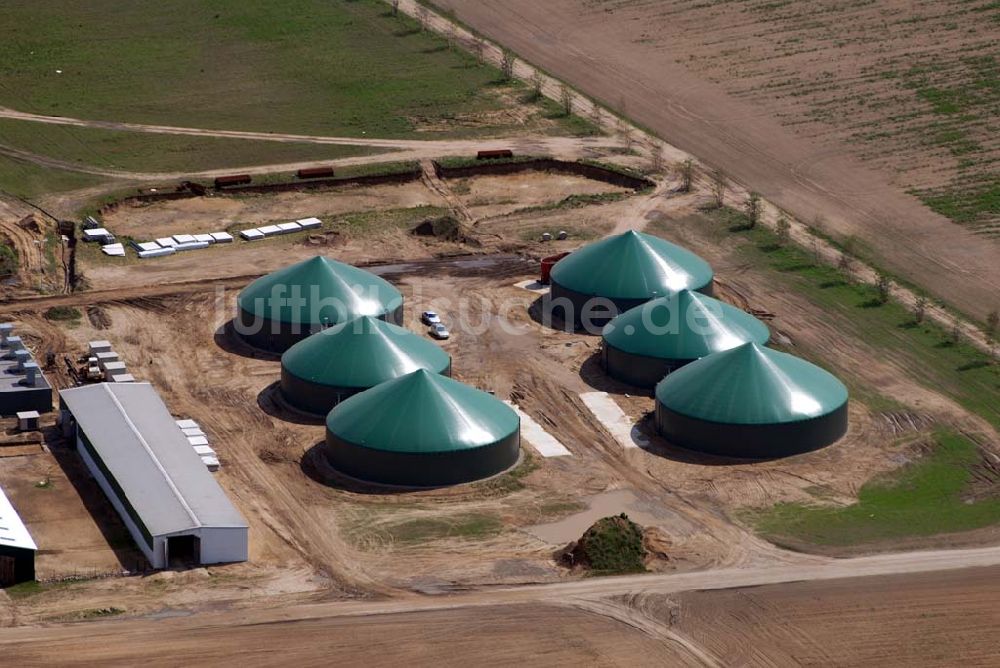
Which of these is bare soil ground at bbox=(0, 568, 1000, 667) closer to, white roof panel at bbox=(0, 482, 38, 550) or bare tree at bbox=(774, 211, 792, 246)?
white roof panel at bbox=(0, 482, 38, 550)

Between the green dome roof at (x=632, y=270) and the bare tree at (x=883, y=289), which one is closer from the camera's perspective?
the green dome roof at (x=632, y=270)

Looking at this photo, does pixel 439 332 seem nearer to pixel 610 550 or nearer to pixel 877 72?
pixel 610 550

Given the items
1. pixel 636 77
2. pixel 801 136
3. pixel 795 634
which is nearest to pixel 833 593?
pixel 795 634

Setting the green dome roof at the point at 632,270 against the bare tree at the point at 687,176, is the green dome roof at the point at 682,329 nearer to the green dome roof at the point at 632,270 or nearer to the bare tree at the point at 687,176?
the green dome roof at the point at 632,270

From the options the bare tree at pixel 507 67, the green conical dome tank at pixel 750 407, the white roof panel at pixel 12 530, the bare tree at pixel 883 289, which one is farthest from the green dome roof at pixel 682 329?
the bare tree at pixel 507 67

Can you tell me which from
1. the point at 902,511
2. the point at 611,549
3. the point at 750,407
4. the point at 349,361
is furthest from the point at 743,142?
the point at 611,549

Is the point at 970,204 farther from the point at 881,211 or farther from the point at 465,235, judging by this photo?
the point at 465,235
